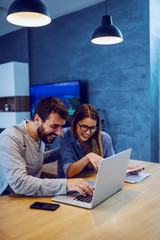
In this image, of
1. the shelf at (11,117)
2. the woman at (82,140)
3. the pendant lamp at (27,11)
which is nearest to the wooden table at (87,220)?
the woman at (82,140)

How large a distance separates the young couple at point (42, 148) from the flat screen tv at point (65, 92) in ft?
6.38

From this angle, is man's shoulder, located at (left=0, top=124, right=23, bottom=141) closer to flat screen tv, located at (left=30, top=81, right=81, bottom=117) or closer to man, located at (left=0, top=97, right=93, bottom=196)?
man, located at (left=0, top=97, right=93, bottom=196)

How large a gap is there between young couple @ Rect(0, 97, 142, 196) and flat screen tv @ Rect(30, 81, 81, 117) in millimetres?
1945

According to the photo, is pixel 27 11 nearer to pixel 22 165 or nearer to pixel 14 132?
pixel 14 132

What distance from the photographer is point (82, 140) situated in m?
1.92

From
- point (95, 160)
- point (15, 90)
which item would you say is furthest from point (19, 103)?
point (95, 160)

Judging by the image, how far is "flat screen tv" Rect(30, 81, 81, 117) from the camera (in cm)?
383

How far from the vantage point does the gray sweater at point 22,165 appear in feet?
4.33

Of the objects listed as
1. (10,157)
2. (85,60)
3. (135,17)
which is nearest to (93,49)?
(85,60)

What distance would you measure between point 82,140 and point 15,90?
306cm

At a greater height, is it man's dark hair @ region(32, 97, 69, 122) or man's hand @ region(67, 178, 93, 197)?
man's dark hair @ region(32, 97, 69, 122)

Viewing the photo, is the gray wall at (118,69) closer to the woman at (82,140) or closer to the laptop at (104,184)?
the woman at (82,140)

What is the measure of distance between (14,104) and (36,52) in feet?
3.57

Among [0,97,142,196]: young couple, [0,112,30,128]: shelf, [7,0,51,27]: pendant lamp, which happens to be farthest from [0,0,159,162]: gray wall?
[7,0,51,27]: pendant lamp
